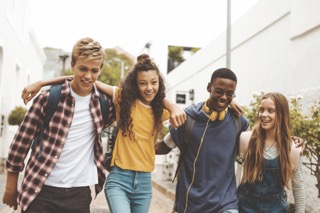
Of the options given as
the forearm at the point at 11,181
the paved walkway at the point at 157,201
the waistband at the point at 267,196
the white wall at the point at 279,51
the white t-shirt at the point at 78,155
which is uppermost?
the white wall at the point at 279,51

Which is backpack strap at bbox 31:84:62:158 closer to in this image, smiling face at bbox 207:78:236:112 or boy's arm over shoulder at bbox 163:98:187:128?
boy's arm over shoulder at bbox 163:98:187:128

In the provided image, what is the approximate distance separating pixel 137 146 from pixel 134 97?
0.42m


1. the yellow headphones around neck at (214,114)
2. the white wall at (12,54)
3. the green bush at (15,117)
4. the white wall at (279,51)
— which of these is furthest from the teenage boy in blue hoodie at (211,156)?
the green bush at (15,117)

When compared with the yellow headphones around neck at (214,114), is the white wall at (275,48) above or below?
above

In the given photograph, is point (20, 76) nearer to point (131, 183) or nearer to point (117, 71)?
point (131, 183)

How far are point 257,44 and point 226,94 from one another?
6997 mm

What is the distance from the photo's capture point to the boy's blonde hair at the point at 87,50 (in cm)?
272

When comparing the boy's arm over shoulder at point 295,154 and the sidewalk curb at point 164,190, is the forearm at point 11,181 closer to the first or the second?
the boy's arm over shoulder at point 295,154

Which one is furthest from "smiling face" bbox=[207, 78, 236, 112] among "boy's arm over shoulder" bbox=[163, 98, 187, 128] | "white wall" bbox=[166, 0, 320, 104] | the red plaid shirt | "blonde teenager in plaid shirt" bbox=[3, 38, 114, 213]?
"white wall" bbox=[166, 0, 320, 104]

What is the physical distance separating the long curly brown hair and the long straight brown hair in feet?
2.49

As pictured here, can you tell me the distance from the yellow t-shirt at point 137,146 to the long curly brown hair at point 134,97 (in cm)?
4

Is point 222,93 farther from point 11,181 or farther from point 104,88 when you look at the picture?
point 11,181

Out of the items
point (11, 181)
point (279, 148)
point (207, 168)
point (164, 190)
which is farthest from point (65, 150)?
point (164, 190)

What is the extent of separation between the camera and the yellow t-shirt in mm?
3104
